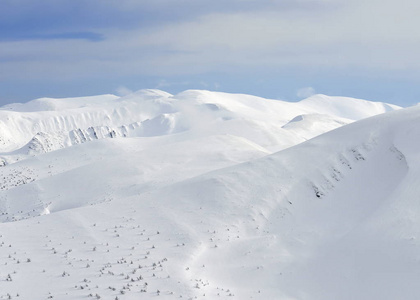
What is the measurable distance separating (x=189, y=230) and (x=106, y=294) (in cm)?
954

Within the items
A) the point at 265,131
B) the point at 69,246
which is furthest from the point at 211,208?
the point at 265,131

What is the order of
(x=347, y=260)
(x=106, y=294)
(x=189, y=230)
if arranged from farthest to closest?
1. (x=189, y=230)
2. (x=347, y=260)
3. (x=106, y=294)

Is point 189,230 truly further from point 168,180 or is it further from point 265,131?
point 265,131

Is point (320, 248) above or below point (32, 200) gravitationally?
above

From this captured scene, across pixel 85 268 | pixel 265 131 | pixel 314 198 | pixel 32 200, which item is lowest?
pixel 265 131

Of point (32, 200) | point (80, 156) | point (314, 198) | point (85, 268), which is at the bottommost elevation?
point (80, 156)

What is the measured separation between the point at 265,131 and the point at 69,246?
11723cm

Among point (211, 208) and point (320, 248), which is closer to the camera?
point (320, 248)

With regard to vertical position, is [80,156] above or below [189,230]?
below

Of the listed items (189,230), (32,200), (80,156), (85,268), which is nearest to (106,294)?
(85,268)

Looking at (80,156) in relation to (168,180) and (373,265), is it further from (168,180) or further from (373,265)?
(373,265)

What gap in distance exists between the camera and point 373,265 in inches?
843

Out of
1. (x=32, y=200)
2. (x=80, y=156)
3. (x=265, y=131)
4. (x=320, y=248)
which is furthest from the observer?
(x=265, y=131)

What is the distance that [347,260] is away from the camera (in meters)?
22.6
